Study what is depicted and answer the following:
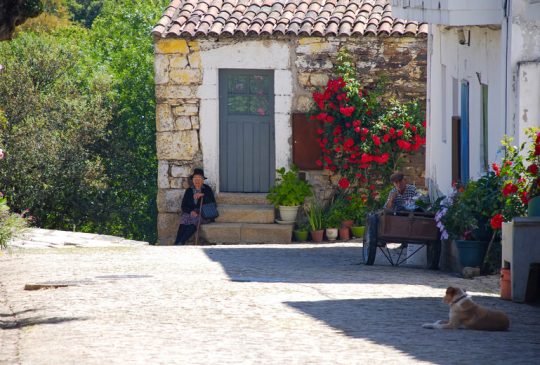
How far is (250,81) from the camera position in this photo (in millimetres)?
21094

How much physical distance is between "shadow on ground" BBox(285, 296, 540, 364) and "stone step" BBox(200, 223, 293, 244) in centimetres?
888

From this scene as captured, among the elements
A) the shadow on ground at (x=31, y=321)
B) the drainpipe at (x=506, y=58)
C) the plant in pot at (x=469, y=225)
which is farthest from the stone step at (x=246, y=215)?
the shadow on ground at (x=31, y=321)

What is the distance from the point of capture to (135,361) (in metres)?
7.78

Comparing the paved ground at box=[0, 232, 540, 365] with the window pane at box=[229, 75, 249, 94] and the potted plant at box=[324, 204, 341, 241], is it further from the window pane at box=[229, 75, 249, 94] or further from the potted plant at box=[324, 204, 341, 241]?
the window pane at box=[229, 75, 249, 94]

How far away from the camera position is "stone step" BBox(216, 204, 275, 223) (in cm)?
2047

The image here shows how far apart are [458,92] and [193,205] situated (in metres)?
5.36

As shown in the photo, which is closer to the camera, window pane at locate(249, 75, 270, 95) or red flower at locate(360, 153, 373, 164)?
red flower at locate(360, 153, 373, 164)

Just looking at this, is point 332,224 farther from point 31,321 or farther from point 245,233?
point 31,321

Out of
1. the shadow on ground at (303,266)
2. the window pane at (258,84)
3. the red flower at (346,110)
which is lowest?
the shadow on ground at (303,266)

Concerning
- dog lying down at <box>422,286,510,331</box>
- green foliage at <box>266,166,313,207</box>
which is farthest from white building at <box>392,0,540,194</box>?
dog lying down at <box>422,286,510,331</box>

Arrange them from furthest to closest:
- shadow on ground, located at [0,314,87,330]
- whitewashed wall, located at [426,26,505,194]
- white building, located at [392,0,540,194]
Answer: whitewashed wall, located at [426,26,505,194]
white building, located at [392,0,540,194]
shadow on ground, located at [0,314,87,330]

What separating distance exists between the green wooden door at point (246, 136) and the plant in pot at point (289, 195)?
0.77 m

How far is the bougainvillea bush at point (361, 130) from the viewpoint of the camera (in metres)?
20.4

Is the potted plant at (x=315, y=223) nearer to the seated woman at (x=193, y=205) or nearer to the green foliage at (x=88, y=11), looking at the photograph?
the seated woman at (x=193, y=205)
